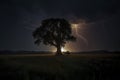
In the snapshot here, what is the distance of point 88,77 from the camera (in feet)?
43.7

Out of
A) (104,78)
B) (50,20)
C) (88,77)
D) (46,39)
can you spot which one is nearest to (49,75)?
(88,77)

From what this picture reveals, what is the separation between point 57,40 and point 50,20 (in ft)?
25.7

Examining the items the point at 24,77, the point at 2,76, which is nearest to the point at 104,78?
the point at 24,77

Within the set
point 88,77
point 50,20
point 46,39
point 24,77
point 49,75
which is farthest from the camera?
point 50,20

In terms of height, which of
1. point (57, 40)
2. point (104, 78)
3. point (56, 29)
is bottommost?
point (104, 78)

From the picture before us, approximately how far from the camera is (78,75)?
1352 centimetres

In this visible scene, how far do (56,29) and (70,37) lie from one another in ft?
17.9

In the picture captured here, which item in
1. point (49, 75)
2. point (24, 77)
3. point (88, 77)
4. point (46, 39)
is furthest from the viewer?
point (46, 39)

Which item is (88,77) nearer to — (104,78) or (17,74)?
(104,78)

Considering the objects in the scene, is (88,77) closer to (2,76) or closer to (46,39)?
(2,76)

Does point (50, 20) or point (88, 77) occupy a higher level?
point (50, 20)

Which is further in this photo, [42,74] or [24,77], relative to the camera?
[42,74]

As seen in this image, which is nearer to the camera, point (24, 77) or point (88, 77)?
point (24, 77)

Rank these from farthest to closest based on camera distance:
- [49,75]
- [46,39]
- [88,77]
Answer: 1. [46,39]
2. [88,77]
3. [49,75]
